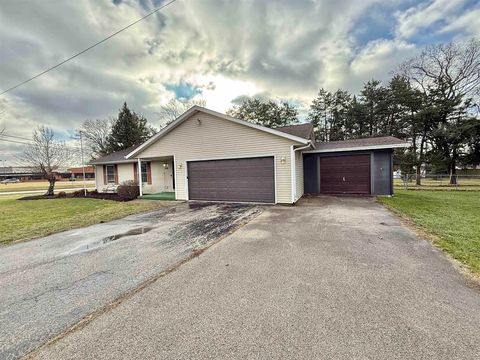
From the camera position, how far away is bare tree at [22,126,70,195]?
16.4m

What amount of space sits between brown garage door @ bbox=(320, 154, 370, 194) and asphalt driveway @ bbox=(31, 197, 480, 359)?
832 cm

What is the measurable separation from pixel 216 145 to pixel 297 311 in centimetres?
884

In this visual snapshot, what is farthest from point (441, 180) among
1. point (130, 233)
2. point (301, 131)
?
point (130, 233)

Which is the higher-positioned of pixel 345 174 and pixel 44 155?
pixel 44 155

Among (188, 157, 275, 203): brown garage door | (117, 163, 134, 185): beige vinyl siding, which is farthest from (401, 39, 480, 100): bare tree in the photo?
(117, 163, 134, 185): beige vinyl siding

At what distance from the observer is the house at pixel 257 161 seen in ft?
30.5

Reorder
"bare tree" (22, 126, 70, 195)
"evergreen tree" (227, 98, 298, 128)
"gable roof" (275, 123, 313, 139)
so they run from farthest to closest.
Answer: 1. "evergreen tree" (227, 98, 298, 128)
2. "bare tree" (22, 126, 70, 195)
3. "gable roof" (275, 123, 313, 139)

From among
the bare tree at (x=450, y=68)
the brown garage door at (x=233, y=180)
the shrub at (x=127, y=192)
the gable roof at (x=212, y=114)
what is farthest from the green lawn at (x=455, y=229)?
the bare tree at (x=450, y=68)

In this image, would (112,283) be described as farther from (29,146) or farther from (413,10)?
(29,146)

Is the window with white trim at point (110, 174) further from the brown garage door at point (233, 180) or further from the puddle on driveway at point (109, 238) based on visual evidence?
the puddle on driveway at point (109, 238)

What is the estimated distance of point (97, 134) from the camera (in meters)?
32.5

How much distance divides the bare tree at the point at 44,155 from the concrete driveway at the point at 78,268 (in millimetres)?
14414

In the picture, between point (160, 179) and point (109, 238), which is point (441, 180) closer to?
point (160, 179)

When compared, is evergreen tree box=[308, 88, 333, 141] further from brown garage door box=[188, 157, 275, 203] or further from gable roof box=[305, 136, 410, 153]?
brown garage door box=[188, 157, 275, 203]
